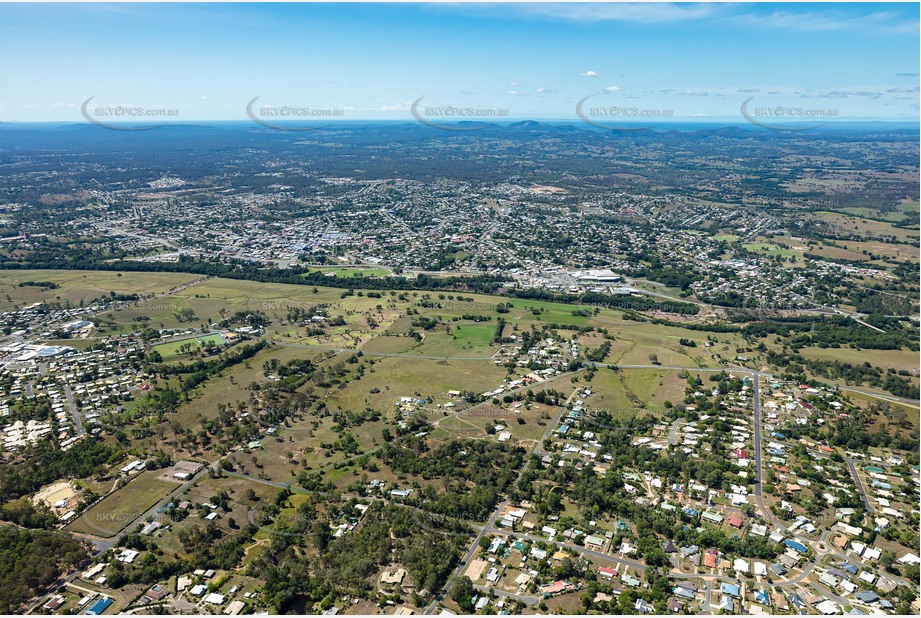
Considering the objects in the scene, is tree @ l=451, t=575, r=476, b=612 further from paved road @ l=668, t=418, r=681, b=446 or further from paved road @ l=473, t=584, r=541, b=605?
paved road @ l=668, t=418, r=681, b=446

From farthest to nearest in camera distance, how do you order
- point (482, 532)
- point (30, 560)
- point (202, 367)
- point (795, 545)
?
point (202, 367), point (482, 532), point (795, 545), point (30, 560)

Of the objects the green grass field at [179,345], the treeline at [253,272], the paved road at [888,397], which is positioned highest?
the treeline at [253,272]

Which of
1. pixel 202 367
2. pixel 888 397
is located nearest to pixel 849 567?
pixel 888 397

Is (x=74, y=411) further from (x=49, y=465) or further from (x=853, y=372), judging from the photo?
(x=853, y=372)

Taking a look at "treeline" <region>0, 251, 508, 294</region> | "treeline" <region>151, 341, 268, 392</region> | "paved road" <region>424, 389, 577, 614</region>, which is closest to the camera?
"paved road" <region>424, 389, 577, 614</region>

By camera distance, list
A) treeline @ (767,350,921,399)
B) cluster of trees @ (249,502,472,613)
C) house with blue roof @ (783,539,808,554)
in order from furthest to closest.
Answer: treeline @ (767,350,921,399) < house with blue roof @ (783,539,808,554) < cluster of trees @ (249,502,472,613)

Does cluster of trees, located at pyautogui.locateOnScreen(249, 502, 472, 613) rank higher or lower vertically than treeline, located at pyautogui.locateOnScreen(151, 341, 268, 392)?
lower

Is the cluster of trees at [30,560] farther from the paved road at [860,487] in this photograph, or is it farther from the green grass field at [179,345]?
the paved road at [860,487]

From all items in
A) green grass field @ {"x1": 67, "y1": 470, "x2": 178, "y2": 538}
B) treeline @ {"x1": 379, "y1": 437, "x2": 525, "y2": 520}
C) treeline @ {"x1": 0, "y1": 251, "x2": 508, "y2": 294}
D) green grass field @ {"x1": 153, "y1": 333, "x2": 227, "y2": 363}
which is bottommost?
green grass field @ {"x1": 67, "y1": 470, "x2": 178, "y2": 538}

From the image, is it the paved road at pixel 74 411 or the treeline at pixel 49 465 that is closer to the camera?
the treeline at pixel 49 465

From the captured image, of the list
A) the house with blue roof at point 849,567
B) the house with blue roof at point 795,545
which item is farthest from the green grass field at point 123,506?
the house with blue roof at point 849,567

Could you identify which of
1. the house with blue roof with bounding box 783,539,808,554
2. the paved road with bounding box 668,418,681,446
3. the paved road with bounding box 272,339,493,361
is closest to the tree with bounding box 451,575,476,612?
the house with blue roof with bounding box 783,539,808,554

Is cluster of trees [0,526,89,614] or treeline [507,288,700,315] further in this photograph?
treeline [507,288,700,315]
